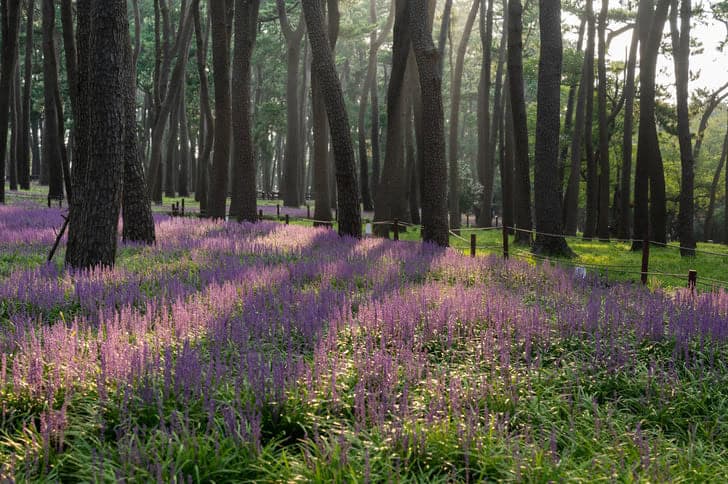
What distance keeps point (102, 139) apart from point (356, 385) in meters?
6.40

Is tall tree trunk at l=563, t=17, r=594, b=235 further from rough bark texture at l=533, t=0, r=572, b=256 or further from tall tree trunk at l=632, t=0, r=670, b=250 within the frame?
rough bark texture at l=533, t=0, r=572, b=256

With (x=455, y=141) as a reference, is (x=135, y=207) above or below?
below

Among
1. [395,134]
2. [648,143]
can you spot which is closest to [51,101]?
[395,134]

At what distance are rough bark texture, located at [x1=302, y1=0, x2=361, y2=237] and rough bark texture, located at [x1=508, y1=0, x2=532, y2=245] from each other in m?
5.83

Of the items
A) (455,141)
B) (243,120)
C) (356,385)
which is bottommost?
(356,385)

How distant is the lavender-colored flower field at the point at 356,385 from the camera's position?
3.35m

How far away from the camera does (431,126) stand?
13.2 meters

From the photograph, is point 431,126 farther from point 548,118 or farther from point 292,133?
point 292,133

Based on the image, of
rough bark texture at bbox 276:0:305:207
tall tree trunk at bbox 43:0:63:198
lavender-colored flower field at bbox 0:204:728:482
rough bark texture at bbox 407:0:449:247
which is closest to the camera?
lavender-colored flower field at bbox 0:204:728:482

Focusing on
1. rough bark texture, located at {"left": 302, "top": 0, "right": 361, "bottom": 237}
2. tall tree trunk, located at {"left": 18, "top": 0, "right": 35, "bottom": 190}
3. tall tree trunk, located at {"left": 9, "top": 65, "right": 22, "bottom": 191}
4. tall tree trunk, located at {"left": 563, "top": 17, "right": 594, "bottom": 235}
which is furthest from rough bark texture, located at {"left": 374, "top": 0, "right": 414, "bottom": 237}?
tall tree trunk, located at {"left": 9, "top": 65, "right": 22, "bottom": 191}

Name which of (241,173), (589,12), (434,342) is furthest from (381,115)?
(434,342)

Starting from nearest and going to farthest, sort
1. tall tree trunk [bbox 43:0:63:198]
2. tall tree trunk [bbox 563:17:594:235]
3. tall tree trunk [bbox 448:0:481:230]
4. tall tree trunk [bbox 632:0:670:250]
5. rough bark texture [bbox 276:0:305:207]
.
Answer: tall tree trunk [bbox 632:0:670:250], tall tree trunk [bbox 43:0:63:198], tall tree trunk [bbox 448:0:481:230], tall tree trunk [bbox 563:17:594:235], rough bark texture [bbox 276:0:305:207]

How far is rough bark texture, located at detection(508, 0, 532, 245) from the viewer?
57.8 feet

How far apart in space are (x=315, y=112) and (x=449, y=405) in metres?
18.3
